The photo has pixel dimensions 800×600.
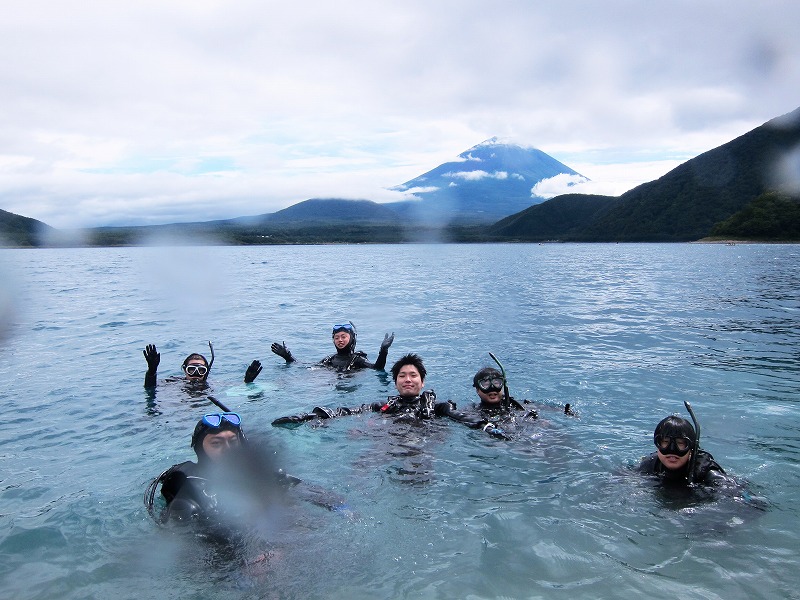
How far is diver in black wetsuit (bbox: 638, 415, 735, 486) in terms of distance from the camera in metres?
5.95

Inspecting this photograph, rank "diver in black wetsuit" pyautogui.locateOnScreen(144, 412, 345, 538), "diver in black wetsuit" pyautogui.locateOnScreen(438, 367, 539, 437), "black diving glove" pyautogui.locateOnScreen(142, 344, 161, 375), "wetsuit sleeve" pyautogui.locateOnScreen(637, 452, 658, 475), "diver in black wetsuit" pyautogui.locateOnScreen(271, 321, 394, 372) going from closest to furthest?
"diver in black wetsuit" pyautogui.locateOnScreen(144, 412, 345, 538) → "wetsuit sleeve" pyautogui.locateOnScreen(637, 452, 658, 475) → "diver in black wetsuit" pyautogui.locateOnScreen(438, 367, 539, 437) → "black diving glove" pyautogui.locateOnScreen(142, 344, 161, 375) → "diver in black wetsuit" pyautogui.locateOnScreen(271, 321, 394, 372)

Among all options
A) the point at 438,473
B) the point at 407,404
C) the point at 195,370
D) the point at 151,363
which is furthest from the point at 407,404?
the point at 151,363

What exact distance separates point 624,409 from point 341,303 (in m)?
19.8

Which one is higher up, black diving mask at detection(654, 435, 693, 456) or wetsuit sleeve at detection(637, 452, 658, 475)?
black diving mask at detection(654, 435, 693, 456)

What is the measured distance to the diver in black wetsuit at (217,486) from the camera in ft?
18.4

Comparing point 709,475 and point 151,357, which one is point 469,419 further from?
point 151,357

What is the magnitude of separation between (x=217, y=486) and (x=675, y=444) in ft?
16.2

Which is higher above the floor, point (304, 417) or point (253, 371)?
point (253, 371)

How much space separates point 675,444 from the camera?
598 centimetres

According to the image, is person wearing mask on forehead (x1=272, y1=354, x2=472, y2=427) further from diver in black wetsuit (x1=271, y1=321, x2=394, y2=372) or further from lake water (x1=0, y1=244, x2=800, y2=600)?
diver in black wetsuit (x1=271, y1=321, x2=394, y2=372)

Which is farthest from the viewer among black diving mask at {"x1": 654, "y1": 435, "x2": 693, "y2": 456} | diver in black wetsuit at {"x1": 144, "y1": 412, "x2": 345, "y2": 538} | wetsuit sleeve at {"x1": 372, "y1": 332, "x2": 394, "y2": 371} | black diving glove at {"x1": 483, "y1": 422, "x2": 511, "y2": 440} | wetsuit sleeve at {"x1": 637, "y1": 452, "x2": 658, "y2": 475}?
wetsuit sleeve at {"x1": 372, "y1": 332, "x2": 394, "y2": 371}

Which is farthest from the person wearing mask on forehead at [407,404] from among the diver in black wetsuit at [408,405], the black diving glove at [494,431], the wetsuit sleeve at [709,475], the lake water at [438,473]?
the wetsuit sleeve at [709,475]

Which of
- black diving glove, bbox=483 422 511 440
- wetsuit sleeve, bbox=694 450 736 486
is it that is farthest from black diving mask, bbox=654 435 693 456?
black diving glove, bbox=483 422 511 440

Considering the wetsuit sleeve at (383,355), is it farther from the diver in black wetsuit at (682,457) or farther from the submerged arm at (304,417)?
the diver in black wetsuit at (682,457)
